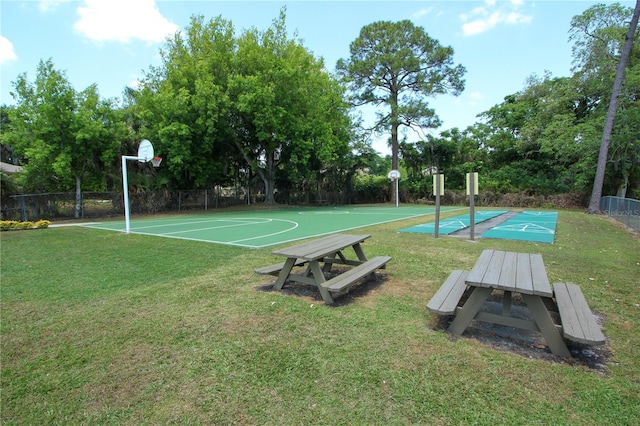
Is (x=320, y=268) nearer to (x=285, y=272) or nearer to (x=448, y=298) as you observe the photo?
(x=285, y=272)

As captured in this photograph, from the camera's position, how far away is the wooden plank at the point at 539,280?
2.68 meters

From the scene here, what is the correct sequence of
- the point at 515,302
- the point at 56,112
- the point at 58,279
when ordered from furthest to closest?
1. the point at 56,112
2. the point at 58,279
3. the point at 515,302

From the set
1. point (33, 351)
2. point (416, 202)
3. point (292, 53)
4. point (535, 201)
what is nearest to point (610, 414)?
point (33, 351)

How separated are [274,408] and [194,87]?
22.9 meters

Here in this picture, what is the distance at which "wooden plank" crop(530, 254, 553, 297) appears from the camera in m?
2.68

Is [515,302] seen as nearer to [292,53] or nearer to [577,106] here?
[292,53]

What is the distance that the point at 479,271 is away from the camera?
334 cm

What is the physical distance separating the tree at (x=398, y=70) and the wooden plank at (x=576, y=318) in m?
29.2

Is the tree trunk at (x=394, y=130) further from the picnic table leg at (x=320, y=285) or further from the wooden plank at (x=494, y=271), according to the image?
the picnic table leg at (x=320, y=285)

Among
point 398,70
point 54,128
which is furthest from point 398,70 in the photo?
A: point 54,128

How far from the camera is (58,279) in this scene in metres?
5.28

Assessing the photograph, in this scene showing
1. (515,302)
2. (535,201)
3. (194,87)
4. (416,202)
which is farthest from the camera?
(416,202)

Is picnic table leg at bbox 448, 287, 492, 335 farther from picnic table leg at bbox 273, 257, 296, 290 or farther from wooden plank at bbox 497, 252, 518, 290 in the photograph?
picnic table leg at bbox 273, 257, 296, 290

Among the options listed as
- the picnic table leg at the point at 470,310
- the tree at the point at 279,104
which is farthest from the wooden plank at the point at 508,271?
the tree at the point at 279,104
